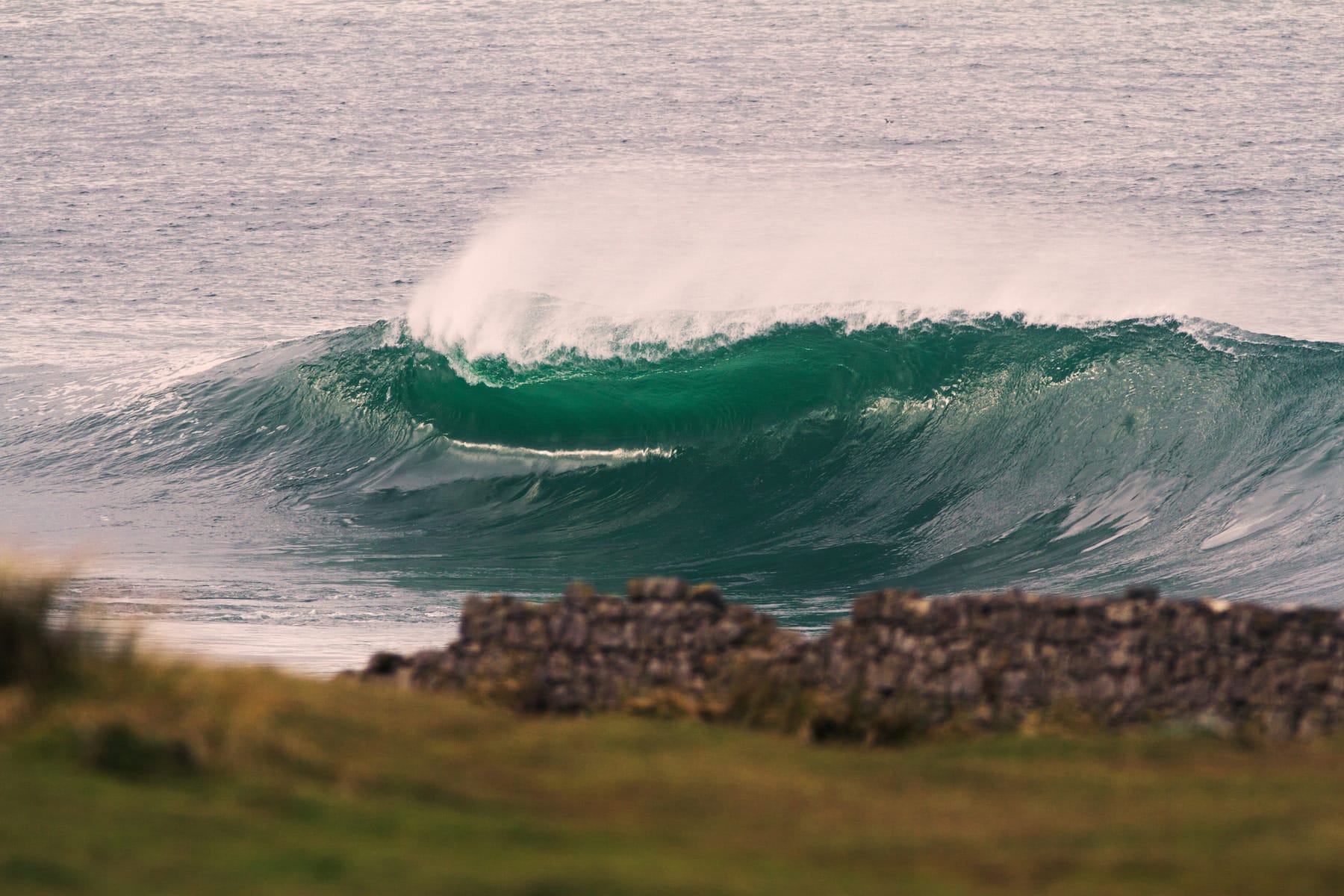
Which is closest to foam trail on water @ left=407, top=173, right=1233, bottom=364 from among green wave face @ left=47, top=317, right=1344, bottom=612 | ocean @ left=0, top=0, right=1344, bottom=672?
ocean @ left=0, top=0, right=1344, bottom=672

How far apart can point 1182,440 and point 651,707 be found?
39.5ft

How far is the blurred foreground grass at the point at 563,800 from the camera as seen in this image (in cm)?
518

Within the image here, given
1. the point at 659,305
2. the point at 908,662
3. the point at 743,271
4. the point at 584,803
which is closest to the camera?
the point at 584,803

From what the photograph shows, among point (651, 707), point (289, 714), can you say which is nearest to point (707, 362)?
point (651, 707)

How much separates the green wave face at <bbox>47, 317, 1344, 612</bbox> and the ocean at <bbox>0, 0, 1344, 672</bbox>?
7 centimetres

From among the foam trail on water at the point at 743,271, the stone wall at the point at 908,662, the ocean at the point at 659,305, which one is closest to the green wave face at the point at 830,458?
the ocean at the point at 659,305

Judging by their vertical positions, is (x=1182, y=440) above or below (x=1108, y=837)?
above

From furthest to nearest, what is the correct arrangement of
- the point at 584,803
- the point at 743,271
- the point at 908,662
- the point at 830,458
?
the point at 743,271 → the point at 830,458 → the point at 908,662 → the point at 584,803

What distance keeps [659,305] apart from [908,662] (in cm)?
1557

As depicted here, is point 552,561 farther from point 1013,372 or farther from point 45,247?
point 45,247

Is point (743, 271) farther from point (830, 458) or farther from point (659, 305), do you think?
point (830, 458)

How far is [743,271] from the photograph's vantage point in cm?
2628

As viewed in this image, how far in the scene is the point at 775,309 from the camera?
2231cm

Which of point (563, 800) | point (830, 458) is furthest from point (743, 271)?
point (563, 800)
